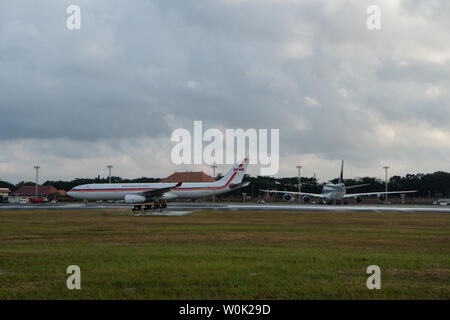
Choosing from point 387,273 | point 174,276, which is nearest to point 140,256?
point 174,276

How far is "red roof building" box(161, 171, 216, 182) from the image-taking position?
12506 cm

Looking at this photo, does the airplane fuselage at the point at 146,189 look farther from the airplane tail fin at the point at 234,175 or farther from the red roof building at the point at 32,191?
the red roof building at the point at 32,191

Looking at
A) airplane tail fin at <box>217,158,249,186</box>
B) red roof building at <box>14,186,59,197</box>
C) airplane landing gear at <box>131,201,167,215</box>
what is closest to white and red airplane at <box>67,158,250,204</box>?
airplane tail fin at <box>217,158,249,186</box>

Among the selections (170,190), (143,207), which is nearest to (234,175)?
(170,190)

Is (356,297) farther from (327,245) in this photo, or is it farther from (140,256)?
(327,245)

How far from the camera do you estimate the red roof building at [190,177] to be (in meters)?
125

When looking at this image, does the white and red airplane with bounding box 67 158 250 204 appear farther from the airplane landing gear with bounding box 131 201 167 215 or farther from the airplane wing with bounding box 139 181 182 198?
the airplane landing gear with bounding box 131 201 167 215

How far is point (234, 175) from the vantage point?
7056cm

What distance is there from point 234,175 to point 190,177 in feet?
192

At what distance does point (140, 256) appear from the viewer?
42.5ft

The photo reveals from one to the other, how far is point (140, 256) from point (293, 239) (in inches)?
303

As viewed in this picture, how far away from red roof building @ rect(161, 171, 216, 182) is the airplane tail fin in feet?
173

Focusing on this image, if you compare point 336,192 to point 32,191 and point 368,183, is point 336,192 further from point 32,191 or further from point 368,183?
point 32,191

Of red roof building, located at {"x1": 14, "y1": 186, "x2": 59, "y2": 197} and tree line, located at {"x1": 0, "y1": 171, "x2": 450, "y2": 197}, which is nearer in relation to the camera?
tree line, located at {"x1": 0, "y1": 171, "x2": 450, "y2": 197}
